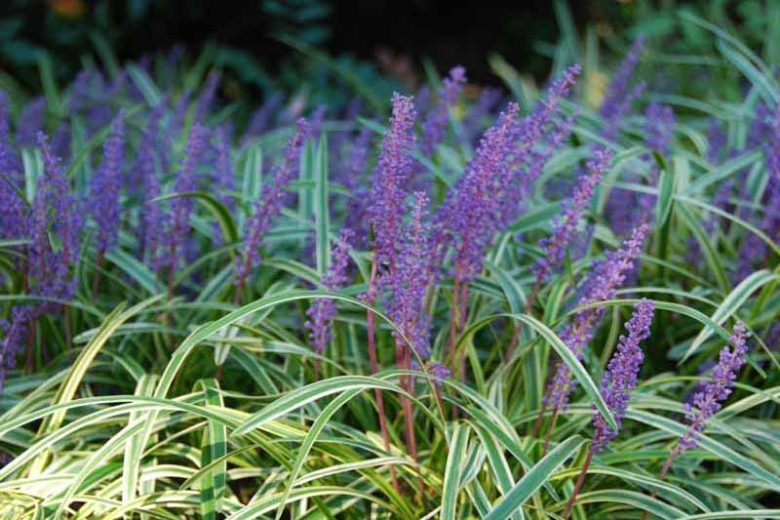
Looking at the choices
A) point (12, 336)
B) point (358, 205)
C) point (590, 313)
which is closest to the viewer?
point (590, 313)

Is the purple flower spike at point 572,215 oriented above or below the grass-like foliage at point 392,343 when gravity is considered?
above

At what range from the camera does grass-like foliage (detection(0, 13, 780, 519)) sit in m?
2.06

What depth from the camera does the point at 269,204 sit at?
2445mm

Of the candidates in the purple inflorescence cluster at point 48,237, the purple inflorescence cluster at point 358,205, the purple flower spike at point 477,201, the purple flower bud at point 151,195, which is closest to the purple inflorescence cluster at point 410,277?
the purple flower spike at point 477,201

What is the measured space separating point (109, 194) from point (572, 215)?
114 cm

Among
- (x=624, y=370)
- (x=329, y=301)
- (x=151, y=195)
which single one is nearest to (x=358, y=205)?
(x=151, y=195)

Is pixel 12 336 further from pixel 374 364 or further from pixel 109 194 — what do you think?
pixel 374 364

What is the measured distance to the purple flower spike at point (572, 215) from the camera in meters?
2.16

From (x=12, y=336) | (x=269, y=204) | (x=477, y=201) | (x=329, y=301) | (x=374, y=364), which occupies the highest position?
(x=477, y=201)

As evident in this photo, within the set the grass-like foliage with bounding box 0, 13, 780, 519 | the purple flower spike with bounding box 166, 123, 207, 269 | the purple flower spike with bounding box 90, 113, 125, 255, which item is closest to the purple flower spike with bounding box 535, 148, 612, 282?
the grass-like foliage with bounding box 0, 13, 780, 519

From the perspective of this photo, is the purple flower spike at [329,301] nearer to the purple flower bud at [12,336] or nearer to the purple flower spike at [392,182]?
the purple flower spike at [392,182]

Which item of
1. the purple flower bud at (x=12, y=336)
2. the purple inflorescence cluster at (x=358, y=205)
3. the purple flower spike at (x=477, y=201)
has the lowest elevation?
the purple flower bud at (x=12, y=336)

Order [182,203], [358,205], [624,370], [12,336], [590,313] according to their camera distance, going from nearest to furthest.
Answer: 1. [624,370]
2. [590,313]
3. [12,336]
4. [182,203]
5. [358,205]

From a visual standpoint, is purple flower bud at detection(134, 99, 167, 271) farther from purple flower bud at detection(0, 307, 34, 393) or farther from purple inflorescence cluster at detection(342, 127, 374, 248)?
purple inflorescence cluster at detection(342, 127, 374, 248)
